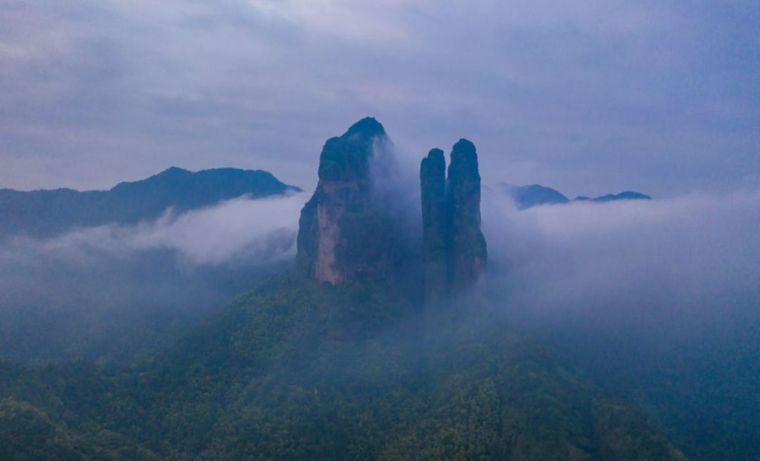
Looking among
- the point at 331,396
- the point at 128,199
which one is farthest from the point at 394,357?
the point at 128,199

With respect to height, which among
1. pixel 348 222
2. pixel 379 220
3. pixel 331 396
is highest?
pixel 379 220

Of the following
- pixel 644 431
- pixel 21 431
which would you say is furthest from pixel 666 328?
pixel 21 431

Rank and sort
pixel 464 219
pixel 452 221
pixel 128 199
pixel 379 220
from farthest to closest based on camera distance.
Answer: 1. pixel 128 199
2. pixel 452 221
3. pixel 464 219
4. pixel 379 220

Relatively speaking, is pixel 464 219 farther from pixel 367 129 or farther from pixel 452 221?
pixel 367 129

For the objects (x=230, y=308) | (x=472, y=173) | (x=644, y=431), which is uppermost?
(x=472, y=173)

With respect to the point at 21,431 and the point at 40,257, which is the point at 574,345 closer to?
the point at 21,431

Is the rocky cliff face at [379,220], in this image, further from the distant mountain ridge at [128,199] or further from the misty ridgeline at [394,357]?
the distant mountain ridge at [128,199]
